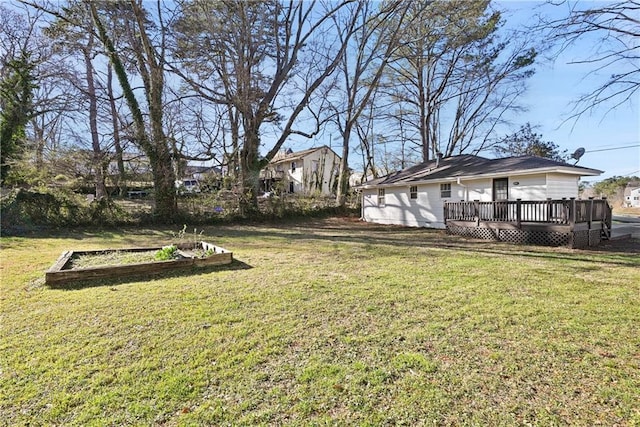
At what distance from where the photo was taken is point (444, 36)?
1647cm

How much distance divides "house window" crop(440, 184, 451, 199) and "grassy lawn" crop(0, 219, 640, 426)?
8.17 m

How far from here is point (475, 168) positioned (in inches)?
492

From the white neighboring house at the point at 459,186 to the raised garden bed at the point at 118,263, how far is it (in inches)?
394

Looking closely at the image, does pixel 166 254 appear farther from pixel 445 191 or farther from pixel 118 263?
pixel 445 191

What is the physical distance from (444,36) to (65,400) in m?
19.7

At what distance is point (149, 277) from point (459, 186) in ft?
38.1

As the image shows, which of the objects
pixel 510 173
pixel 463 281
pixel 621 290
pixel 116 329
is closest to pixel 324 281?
pixel 463 281

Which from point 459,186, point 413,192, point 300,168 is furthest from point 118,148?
point 300,168

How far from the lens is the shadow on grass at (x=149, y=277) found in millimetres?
4488

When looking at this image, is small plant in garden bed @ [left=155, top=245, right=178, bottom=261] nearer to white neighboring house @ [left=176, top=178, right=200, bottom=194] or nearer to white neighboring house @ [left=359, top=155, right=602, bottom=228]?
white neighboring house @ [left=176, top=178, right=200, bottom=194]

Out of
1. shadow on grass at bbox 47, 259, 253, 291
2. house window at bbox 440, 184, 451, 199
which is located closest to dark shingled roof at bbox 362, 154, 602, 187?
house window at bbox 440, 184, 451, 199

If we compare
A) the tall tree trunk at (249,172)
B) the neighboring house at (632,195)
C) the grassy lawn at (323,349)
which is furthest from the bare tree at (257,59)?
the neighboring house at (632,195)

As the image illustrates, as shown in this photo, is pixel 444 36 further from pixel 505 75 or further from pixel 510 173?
pixel 510 173

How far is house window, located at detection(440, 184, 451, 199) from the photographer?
1318 cm
